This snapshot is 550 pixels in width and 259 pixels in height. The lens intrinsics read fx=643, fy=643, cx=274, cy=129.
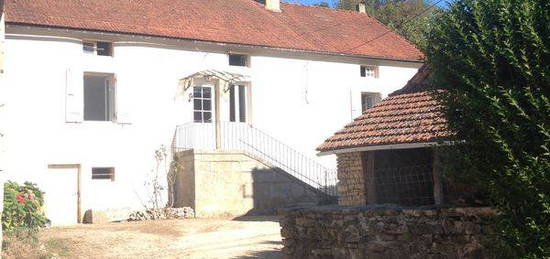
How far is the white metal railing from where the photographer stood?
19.8 metres

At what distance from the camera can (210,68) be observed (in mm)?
20672

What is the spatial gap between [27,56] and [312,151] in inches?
392

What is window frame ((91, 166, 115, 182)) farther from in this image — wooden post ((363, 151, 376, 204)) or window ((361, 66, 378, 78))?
window ((361, 66, 378, 78))

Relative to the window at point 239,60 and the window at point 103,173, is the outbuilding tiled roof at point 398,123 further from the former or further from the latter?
the window at point 239,60

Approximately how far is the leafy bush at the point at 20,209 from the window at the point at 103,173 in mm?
2584

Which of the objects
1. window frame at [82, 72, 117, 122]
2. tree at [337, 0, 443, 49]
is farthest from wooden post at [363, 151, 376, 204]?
tree at [337, 0, 443, 49]

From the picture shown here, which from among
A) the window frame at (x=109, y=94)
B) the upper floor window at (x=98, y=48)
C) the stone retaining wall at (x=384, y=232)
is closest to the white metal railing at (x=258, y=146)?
the window frame at (x=109, y=94)

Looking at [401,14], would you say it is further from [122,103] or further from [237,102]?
[122,103]

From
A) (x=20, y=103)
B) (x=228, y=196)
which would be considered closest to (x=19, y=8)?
(x=20, y=103)

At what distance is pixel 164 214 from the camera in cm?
1827

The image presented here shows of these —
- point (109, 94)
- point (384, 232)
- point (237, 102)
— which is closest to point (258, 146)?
point (237, 102)

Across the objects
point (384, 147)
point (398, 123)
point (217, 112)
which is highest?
point (217, 112)

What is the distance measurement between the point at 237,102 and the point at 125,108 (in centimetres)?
399

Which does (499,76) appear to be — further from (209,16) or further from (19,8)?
(209,16)
